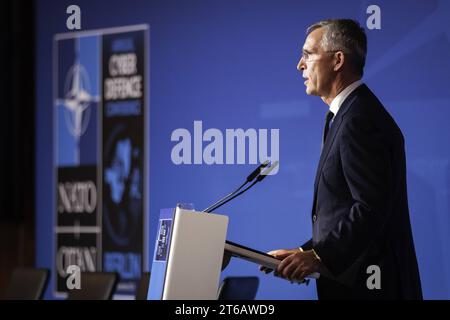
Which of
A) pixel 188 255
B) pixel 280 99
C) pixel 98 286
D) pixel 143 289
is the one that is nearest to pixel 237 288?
pixel 143 289

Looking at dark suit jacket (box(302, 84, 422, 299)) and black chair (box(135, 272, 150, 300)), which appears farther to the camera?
black chair (box(135, 272, 150, 300))

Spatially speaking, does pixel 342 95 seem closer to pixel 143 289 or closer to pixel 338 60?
pixel 338 60

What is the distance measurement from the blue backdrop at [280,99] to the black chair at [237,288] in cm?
30

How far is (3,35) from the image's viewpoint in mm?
7711

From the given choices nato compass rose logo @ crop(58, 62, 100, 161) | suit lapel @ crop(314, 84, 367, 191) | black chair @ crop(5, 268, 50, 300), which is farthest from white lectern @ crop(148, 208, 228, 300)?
nato compass rose logo @ crop(58, 62, 100, 161)

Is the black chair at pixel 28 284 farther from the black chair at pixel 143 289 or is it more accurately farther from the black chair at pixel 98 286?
the black chair at pixel 143 289

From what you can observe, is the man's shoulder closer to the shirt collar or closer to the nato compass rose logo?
the shirt collar

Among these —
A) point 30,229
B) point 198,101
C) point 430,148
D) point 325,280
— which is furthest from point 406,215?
point 30,229

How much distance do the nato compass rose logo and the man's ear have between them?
4199 millimetres

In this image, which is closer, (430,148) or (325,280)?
(325,280)

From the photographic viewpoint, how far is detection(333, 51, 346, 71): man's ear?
3.12 m

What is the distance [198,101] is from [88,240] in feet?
7.74

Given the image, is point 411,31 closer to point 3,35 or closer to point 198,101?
point 198,101

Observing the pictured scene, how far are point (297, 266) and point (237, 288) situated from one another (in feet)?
7.20
